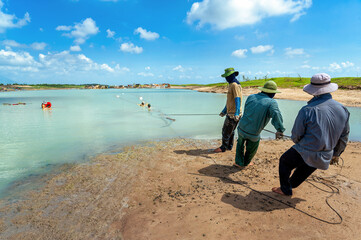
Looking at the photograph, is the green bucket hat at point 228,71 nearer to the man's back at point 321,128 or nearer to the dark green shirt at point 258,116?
the dark green shirt at point 258,116

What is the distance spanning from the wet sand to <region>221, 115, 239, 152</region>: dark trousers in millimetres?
1078

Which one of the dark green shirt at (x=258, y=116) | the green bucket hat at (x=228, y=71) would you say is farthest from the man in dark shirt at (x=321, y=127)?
the green bucket hat at (x=228, y=71)

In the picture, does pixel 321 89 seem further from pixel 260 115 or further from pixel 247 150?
pixel 247 150

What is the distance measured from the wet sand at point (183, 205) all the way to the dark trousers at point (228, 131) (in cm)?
108

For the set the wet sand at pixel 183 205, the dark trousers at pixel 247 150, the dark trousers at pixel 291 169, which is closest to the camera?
the wet sand at pixel 183 205

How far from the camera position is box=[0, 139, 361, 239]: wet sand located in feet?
9.64

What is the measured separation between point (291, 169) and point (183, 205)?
210 centimetres

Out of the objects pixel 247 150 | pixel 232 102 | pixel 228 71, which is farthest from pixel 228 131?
pixel 228 71

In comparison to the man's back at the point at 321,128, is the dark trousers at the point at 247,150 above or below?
below

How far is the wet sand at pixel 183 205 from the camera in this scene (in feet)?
9.64

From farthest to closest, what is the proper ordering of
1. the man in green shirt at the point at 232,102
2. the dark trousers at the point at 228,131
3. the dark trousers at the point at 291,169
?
the dark trousers at the point at 228,131, the man in green shirt at the point at 232,102, the dark trousers at the point at 291,169

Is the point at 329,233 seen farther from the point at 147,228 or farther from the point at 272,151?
the point at 272,151

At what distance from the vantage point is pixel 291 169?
3531 millimetres

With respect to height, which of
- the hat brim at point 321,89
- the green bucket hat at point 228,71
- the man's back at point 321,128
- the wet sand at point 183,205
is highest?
the green bucket hat at point 228,71
